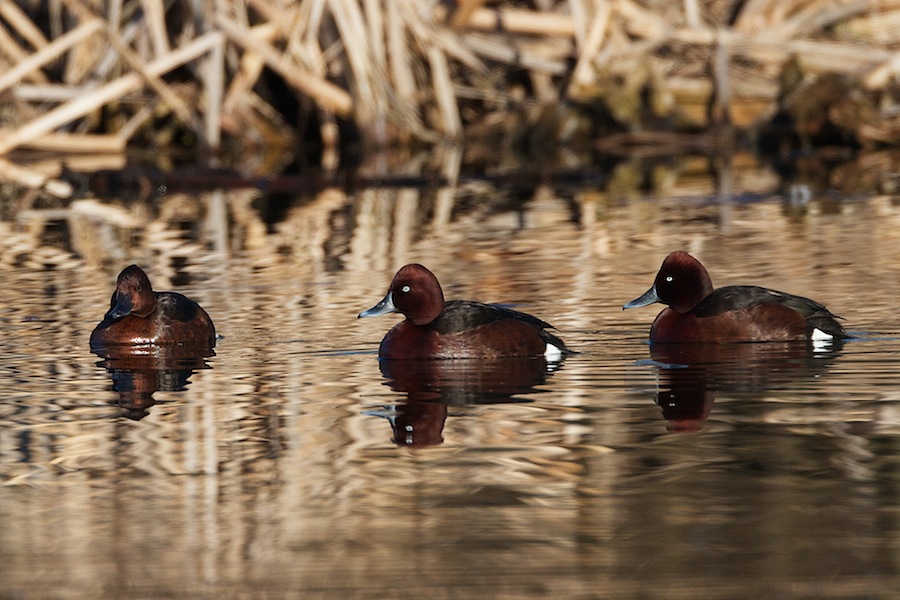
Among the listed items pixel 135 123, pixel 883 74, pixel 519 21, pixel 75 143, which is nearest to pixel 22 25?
pixel 75 143

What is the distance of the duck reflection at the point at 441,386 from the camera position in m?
6.64

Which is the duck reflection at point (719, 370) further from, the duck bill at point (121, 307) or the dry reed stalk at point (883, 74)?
the dry reed stalk at point (883, 74)

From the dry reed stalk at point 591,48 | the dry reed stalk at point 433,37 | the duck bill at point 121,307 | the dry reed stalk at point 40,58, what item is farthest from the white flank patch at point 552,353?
the dry reed stalk at point 591,48

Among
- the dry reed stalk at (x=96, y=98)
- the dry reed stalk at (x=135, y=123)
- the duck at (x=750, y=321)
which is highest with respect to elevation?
the dry reed stalk at (x=96, y=98)

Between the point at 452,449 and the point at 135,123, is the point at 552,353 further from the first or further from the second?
the point at 135,123

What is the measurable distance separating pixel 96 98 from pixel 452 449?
13.7 metres

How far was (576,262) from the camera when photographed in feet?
38.1

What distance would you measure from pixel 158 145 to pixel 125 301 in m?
14.8

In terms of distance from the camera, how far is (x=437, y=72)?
2036 cm

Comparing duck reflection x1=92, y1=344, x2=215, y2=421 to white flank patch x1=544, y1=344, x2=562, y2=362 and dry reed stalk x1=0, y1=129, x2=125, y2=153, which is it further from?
dry reed stalk x1=0, y1=129, x2=125, y2=153

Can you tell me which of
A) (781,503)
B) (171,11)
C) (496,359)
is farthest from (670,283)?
(171,11)

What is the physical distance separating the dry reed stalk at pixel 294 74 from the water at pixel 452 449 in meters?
8.46

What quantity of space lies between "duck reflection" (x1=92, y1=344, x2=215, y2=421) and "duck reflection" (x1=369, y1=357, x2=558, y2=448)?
36.4 inches

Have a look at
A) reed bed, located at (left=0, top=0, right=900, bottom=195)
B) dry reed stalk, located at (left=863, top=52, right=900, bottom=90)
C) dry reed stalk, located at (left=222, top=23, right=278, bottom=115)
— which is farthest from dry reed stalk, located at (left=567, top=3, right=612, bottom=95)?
dry reed stalk, located at (left=222, top=23, right=278, bottom=115)
